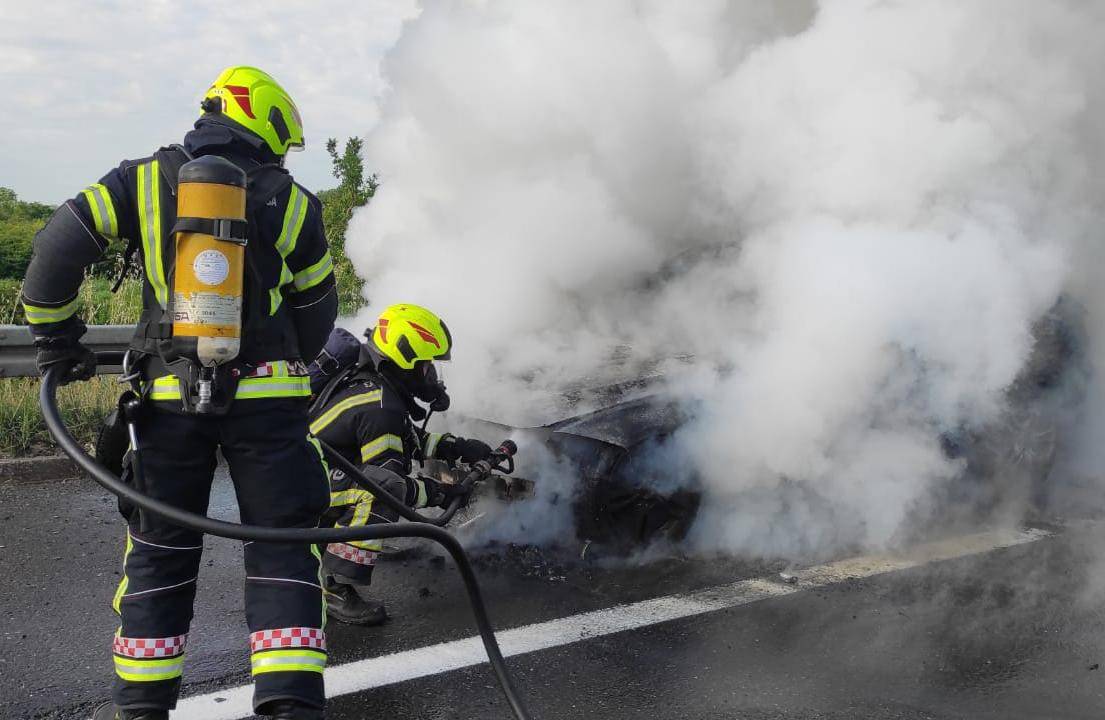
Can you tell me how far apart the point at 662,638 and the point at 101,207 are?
227 cm

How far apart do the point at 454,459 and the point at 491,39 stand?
242 cm

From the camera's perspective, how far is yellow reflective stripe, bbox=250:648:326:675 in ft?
7.93

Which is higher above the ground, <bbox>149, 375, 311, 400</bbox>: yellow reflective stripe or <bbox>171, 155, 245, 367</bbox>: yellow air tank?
<bbox>171, 155, 245, 367</bbox>: yellow air tank

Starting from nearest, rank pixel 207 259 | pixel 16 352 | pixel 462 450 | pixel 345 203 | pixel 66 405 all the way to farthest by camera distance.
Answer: pixel 207 259 → pixel 462 450 → pixel 16 352 → pixel 66 405 → pixel 345 203

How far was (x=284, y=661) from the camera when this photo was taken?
2.42 meters

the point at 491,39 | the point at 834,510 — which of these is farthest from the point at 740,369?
the point at 491,39

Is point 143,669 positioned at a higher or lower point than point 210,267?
lower

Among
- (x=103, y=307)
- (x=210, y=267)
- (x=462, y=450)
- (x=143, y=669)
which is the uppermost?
(x=210, y=267)

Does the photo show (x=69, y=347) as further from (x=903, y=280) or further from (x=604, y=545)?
(x=903, y=280)

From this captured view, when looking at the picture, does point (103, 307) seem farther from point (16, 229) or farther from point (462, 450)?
point (16, 229)

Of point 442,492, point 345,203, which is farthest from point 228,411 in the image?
point 345,203

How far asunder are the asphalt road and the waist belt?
1007 mm

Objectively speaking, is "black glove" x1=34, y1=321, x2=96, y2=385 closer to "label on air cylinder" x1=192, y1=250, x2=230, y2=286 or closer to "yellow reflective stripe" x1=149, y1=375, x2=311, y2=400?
"yellow reflective stripe" x1=149, y1=375, x2=311, y2=400

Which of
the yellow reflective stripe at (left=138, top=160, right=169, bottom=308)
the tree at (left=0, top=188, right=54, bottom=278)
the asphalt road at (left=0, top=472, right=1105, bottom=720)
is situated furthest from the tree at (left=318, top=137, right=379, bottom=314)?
the tree at (left=0, top=188, right=54, bottom=278)
